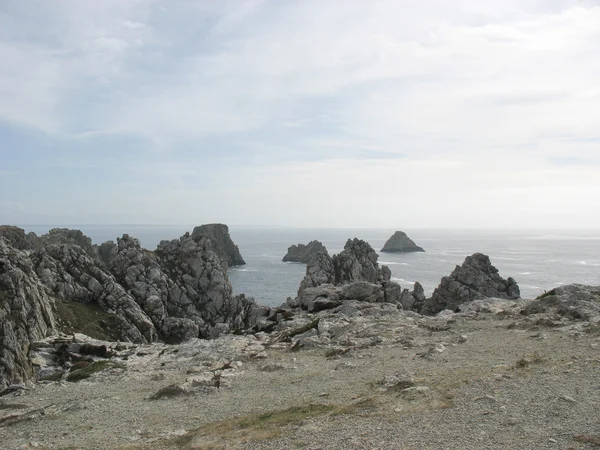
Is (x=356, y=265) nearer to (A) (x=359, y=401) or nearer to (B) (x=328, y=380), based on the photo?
(B) (x=328, y=380)

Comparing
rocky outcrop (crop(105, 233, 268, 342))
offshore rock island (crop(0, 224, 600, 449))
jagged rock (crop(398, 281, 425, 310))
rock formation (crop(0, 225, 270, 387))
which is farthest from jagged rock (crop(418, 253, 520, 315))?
rocky outcrop (crop(105, 233, 268, 342))

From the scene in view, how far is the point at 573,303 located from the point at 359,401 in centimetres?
2244

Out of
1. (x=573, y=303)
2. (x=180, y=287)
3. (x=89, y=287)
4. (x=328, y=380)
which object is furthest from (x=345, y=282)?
(x=328, y=380)

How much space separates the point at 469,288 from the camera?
7569 centimetres

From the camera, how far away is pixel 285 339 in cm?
3056

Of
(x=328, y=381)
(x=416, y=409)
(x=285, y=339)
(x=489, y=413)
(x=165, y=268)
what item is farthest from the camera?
(x=165, y=268)

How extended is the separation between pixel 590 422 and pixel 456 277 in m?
70.5

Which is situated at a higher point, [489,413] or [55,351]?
[489,413]

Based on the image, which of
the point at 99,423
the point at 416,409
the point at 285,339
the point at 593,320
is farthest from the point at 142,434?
the point at 593,320

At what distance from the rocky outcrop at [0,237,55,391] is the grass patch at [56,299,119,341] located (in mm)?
5807

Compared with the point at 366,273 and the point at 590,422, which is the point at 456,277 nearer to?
the point at 366,273

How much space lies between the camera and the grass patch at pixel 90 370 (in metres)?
24.1

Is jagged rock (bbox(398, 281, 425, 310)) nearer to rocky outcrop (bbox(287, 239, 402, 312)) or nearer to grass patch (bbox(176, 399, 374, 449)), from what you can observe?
rocky outcrop (bbox(287, 239, 402, 312))

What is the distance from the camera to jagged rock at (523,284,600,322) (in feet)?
88.6
